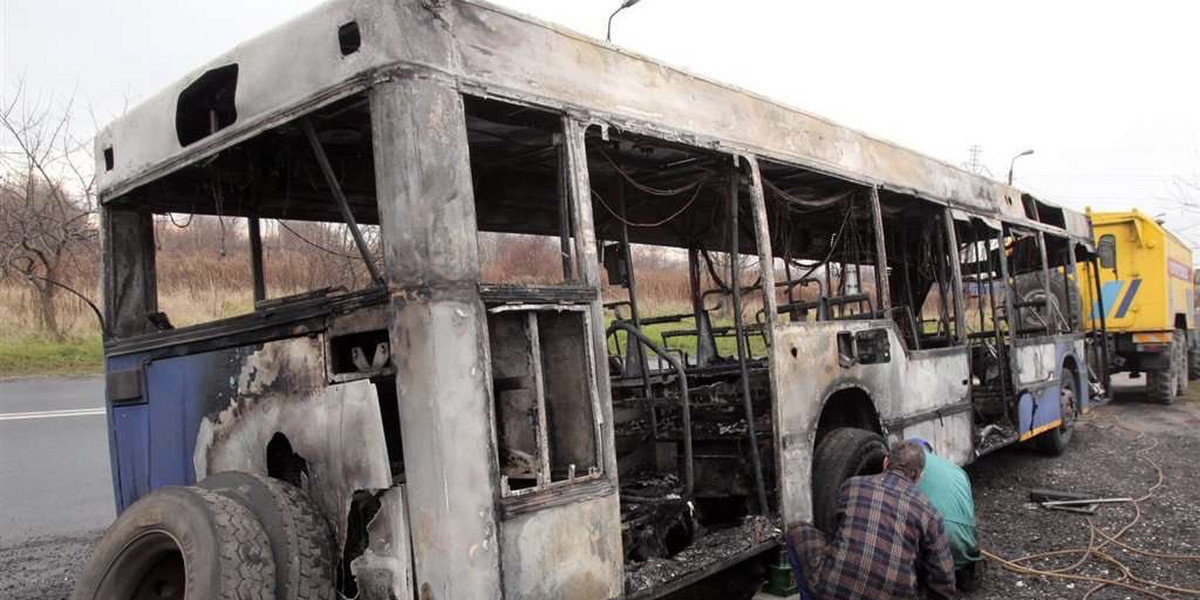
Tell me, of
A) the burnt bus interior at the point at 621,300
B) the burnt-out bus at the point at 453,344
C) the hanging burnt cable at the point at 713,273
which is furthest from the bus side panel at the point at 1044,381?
the hanging burnt cable at the point at 713,273

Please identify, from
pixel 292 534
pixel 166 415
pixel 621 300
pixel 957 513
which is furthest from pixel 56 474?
pixel 957 513

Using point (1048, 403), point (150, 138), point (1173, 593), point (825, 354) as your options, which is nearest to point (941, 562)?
point (825, 354)

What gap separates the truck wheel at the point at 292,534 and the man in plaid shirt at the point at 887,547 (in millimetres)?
2232

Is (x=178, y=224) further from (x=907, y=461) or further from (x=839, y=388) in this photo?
(x=907, y=461)

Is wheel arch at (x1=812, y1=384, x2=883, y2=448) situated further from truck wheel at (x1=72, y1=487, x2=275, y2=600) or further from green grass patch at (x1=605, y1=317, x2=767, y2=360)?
truck wheel at (x1=72, y1=487, x2=275, y2=600)

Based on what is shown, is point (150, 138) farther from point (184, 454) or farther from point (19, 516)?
point (19, 516)

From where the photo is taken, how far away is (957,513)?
500 cm

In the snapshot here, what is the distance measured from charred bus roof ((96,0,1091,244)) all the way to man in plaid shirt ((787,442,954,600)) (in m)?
1.85

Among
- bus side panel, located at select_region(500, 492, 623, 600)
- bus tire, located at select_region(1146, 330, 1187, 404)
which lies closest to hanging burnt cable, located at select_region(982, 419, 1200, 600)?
bus side panel, located at select_region(500, 492, 623, 600)

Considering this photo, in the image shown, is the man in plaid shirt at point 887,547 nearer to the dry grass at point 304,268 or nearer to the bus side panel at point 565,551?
the bus side panel at point 565,551

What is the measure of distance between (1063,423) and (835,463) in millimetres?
5710

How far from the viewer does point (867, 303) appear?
5.98 metres

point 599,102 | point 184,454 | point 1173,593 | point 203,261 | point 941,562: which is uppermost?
point 599,102

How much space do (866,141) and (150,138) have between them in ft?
14.4
